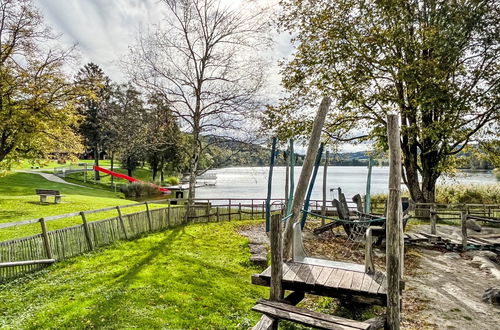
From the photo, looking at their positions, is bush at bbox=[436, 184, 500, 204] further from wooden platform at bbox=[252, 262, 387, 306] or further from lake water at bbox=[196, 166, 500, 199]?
wooden platform at bbox=[252, 262, 387, 306]

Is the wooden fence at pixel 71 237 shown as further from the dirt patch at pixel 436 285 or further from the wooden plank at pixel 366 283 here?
the wooden plank at pixel 366 283

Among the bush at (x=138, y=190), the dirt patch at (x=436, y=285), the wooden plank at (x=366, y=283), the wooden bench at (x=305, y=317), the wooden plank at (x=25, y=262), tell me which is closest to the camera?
the wooden bench at (x=305, y=317)

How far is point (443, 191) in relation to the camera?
21281 mm

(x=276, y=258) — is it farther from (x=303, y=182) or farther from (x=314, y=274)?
(x=303, y=182)

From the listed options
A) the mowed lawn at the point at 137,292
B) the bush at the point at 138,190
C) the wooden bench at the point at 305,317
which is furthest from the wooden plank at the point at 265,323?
the bush at the point at 138,190

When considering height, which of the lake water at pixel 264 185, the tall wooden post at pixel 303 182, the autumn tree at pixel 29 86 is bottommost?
the lake water at pixel 264 185

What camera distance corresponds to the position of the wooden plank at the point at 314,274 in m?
4.41

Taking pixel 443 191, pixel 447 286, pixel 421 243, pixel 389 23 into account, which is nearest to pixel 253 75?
pixel 389 23

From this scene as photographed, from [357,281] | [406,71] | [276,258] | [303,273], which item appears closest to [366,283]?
[357,281]

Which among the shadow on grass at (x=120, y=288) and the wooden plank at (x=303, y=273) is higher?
the wooden plank at (x=303, y=273)

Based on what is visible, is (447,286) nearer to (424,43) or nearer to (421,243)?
(421,243)

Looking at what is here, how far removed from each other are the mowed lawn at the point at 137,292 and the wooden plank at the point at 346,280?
5.19 feet

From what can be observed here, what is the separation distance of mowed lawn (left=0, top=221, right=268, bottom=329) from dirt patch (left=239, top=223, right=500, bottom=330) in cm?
190

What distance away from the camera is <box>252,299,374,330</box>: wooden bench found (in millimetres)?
3619
